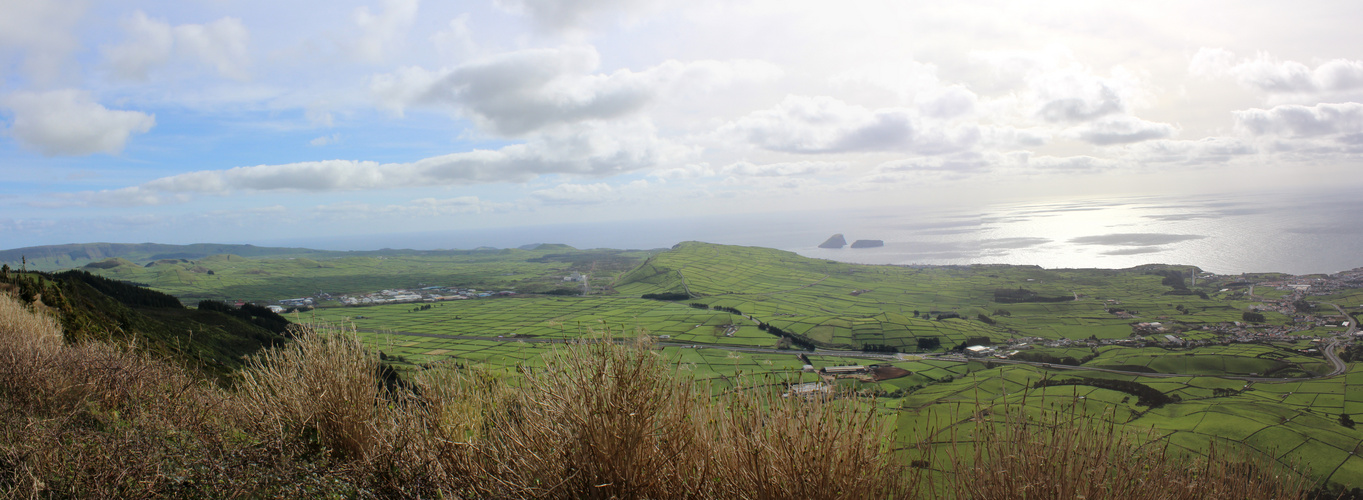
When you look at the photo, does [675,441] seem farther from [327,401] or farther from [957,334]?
[957,334]

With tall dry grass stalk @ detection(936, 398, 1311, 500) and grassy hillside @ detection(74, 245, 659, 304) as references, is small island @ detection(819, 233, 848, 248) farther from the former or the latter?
tall dry grass stalk @ detection(936, 398, 1311, 500)

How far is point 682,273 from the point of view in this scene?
104 m

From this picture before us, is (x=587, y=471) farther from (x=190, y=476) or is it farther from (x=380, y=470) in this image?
(x=190, y=476)

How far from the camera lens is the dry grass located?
177 inches

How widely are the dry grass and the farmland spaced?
41cm

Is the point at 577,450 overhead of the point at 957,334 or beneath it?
overhead

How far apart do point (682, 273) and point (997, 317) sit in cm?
5598

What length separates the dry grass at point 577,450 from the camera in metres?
4.50

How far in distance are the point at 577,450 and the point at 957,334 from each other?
185ft

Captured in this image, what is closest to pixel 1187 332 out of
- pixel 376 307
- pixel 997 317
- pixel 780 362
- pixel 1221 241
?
pixel 997 317

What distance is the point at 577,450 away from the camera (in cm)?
486

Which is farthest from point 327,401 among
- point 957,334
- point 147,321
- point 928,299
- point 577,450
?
point 928,299

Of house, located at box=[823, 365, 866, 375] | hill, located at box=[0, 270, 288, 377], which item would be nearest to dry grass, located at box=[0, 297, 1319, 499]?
house, located at box=[823, 365, 866, 375]

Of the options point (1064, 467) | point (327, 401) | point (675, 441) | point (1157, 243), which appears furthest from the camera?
point (1157, 243)
